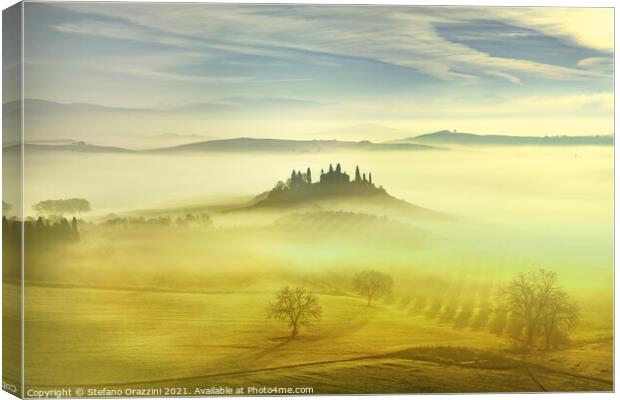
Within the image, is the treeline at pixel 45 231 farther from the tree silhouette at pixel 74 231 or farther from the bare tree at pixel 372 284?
the bare tree at pixel 372 284

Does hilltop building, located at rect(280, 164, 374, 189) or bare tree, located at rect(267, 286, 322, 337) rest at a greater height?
hilltop building, located at rect(280, 164, 374, 189)

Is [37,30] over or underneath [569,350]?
over

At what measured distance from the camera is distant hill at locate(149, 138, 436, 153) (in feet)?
22.7

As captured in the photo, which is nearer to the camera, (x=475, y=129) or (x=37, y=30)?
(x=37, y=30)

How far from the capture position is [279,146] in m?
6.97

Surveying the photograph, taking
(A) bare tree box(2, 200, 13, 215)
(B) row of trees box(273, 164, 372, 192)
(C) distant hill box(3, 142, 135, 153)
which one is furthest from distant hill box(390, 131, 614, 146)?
(A) bare tree box(2, 200, 13, 215)

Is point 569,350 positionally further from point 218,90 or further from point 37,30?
point 37,30

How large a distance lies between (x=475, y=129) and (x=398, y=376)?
5.77 ft

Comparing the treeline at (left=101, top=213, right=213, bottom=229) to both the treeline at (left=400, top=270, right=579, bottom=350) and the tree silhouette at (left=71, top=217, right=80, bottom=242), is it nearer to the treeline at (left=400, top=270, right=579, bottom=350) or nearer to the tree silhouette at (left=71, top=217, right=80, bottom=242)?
the tree silhouette at (left=71, top=217, right=80, bottom=242)

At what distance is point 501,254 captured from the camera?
23.3 ft

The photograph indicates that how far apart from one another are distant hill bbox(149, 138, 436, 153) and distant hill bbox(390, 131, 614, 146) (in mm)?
64

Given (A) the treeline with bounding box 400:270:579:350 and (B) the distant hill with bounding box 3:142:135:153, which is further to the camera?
(A) the treeline with bounding box 400:270:579:350

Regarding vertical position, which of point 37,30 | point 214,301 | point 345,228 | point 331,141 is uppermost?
point 37,30

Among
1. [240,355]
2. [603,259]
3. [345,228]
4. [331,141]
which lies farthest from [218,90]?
[603,259]
